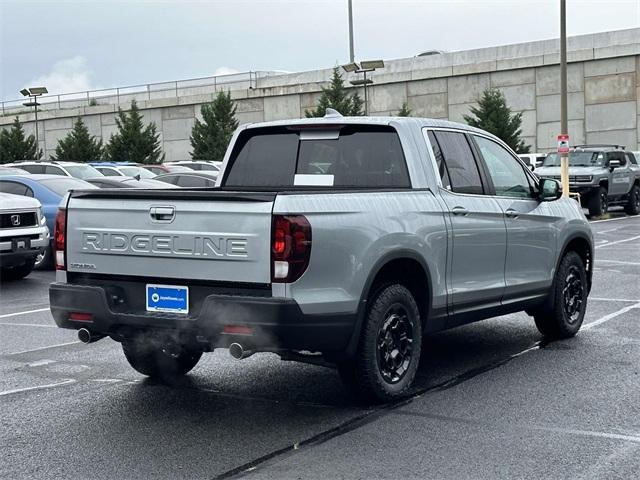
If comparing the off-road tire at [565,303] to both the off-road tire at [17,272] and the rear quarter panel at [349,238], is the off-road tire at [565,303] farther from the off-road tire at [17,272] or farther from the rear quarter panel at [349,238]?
the off-road tire at [17,272]

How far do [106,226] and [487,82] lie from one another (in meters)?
40.5

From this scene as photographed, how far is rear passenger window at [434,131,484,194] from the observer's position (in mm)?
7246

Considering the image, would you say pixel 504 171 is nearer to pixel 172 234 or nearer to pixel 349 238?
A: pixel 349 238

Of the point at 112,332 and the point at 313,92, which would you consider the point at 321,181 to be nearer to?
the point at 112,332

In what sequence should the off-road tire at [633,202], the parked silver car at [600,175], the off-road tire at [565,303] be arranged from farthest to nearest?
the off-road tire at [633,202] → the parked silver car at [600,175] → the off-road tire at [565,303]

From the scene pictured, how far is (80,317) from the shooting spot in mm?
6141

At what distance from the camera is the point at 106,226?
20.2 feet

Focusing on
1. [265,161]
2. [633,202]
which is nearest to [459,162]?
[265,161]

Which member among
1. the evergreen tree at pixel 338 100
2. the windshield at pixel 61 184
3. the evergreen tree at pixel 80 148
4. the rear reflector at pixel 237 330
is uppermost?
the evergreen tree at pixel 338 100

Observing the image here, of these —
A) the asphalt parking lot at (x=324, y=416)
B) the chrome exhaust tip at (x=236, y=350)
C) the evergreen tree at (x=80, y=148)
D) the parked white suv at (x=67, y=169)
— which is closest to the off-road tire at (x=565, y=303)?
the asphalt parking lot at (x=324, y=416)

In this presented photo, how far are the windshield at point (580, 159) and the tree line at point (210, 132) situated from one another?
10067mm

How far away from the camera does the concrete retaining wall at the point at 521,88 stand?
136 feet

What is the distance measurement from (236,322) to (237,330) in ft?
0.16

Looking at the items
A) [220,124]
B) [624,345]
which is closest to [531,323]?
[624,345]
